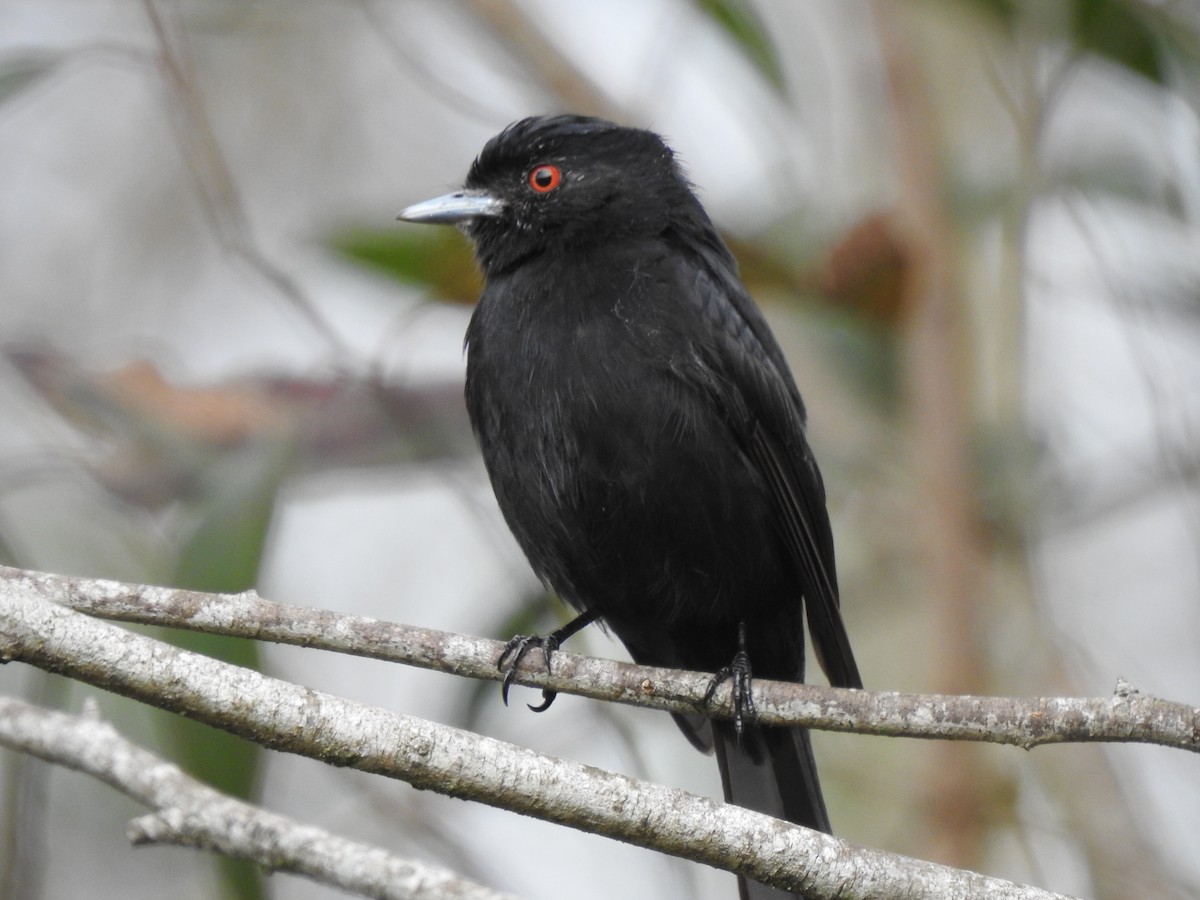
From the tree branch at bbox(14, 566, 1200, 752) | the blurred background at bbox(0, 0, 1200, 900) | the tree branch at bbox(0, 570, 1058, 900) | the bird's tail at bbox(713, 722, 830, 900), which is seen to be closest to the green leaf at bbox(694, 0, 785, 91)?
the blurred background at bbox(0, 0, 1200, 900)

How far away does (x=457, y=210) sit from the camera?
13.6 ft

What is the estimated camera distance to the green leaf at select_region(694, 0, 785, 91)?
560 centimetres

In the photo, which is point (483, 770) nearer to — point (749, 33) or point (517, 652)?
point (517, 652)

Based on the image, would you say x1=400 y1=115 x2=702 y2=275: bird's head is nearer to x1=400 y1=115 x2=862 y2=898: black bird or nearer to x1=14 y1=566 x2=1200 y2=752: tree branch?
x1=400 y1=115 x2=862 y2=898: black bird

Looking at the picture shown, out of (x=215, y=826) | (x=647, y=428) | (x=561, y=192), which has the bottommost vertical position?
(x=215, y=826)

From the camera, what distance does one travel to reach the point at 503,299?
3.82m

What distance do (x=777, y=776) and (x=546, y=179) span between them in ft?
6.28

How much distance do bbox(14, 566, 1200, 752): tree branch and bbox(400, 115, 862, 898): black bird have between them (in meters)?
0.52

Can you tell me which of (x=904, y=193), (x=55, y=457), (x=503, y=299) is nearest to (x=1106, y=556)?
(x=904, y=193)

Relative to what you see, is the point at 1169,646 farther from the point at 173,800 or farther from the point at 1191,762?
the point at 173,800

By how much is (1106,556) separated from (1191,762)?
2085 mm

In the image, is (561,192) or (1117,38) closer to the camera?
(561,192)

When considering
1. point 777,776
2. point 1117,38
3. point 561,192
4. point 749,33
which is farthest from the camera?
point 749,33

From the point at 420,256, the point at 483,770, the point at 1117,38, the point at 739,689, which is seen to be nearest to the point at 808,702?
the point at 739,689
